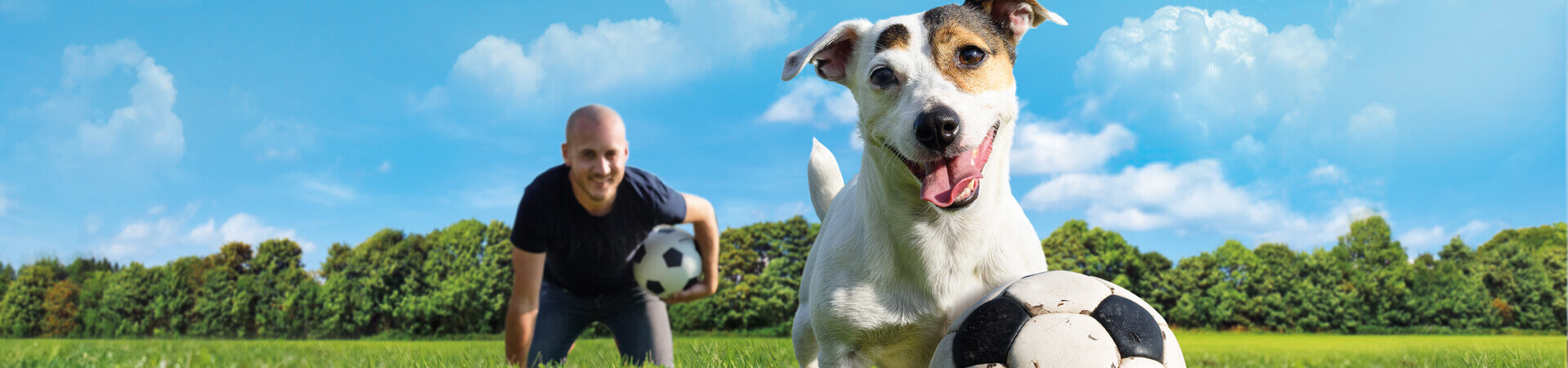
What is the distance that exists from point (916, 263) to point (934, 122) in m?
0.72

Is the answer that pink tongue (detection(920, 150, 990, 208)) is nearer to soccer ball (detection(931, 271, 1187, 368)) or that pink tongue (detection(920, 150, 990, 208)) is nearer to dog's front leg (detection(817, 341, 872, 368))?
soccer ball (detection(931, 271, 1187, 368))

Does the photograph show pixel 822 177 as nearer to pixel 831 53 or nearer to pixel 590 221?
pixel 831 53

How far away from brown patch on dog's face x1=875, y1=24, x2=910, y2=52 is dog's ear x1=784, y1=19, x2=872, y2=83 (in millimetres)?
180

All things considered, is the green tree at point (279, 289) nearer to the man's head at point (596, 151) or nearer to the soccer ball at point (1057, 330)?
the man's head at point (596, 151)

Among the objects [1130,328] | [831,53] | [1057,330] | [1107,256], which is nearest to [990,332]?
[1057,330]

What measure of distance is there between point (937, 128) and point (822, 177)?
2.05 metres

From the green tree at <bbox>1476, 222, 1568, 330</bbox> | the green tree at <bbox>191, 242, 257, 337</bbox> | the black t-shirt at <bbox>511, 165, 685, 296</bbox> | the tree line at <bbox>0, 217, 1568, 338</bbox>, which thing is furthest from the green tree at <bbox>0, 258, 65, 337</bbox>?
the green tree at <bbox>1476, 222, 1568, 330</bbox>

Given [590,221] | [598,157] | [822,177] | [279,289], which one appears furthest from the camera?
[279,289]

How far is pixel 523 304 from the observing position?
6938 millimetres

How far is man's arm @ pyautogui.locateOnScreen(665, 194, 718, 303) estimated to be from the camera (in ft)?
22.5

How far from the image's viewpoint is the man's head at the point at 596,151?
618 centimetres

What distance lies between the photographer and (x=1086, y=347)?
9.48 ft

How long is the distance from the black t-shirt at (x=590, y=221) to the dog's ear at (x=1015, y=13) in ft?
12.3

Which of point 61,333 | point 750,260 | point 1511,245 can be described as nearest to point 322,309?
point 61,333
